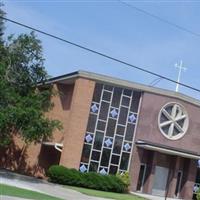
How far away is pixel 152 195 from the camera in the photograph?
4166 cm

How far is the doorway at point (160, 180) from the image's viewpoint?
42.7 metres

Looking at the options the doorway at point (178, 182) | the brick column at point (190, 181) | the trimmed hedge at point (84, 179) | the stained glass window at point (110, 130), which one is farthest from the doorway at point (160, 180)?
the trimmed hedge at point (84, 179)

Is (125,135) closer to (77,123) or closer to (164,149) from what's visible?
(164,149)

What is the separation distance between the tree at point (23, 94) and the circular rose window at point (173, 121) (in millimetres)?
9352

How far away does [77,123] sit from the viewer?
128ft

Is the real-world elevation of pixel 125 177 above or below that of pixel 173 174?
below

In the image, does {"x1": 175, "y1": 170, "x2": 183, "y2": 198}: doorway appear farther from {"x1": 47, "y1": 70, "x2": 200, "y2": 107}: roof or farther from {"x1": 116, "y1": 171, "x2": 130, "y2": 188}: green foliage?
{"x1": 116, "y1": 171, "x2": 130, "y2": 188}: green foliage

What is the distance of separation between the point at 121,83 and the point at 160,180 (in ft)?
28.2

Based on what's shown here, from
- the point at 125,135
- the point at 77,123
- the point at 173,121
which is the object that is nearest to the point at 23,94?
the point at 77,123

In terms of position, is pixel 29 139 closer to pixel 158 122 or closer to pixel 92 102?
pixel 92 102

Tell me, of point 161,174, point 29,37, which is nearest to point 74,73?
point 29,37

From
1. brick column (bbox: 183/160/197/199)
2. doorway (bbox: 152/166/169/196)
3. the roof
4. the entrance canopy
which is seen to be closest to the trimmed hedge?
the entrance canopy

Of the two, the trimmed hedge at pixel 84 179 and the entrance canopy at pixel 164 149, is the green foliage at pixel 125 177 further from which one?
the entrance canopy at pixel 164 149

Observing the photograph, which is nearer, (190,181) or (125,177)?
(125,177)
